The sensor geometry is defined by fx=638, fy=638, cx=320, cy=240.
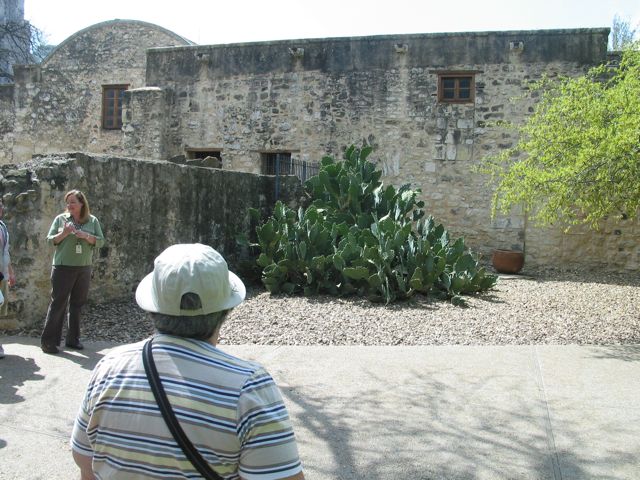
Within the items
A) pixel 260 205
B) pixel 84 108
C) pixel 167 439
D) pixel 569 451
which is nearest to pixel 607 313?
pixel 569 451

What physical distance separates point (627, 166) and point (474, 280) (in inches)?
109

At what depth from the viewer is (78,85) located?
18.8m

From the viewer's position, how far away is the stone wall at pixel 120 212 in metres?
6.60

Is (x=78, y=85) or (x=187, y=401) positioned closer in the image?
(x=187, y=401)

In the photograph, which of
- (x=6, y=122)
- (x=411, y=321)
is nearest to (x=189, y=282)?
(x=411, y=321)

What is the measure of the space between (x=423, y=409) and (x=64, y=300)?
11.3ft

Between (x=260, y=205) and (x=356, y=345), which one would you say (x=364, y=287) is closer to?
(x=356, y=345)

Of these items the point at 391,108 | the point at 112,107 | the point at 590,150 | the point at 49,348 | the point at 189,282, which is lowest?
the point at 49,348

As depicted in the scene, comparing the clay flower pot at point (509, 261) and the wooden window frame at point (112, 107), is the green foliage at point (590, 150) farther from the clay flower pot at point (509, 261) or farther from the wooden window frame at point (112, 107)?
the wooden window frame at point (112, 107)

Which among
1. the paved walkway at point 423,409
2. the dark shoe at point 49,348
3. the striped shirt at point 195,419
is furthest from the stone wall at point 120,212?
the striped shirt at point 195,419

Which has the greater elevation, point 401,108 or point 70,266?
point 401,108

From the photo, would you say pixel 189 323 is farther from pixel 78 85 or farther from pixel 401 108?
pixel 78 85

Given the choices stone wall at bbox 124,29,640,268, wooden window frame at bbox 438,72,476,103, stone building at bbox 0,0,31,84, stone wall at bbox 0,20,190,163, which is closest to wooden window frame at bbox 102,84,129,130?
stone wall at bbox 0,20,190,163

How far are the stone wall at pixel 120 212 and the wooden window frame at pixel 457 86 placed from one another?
5.18m
